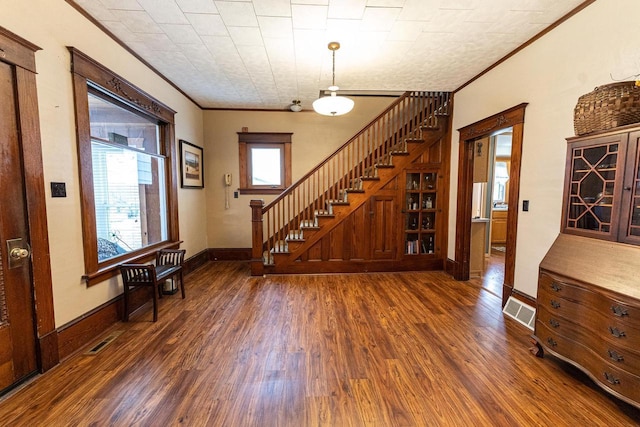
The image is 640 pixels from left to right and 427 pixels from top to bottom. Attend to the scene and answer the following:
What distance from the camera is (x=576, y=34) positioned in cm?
231

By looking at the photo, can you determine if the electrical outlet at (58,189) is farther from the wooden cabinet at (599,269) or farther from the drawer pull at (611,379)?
the drawer pull at (611,379)

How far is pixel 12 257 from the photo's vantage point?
6.00 feet

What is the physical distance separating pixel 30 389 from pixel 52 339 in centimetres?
34

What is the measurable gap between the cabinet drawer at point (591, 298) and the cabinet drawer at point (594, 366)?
28 cm

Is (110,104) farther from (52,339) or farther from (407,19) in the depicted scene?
(407,19)

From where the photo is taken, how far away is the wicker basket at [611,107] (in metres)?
1.71

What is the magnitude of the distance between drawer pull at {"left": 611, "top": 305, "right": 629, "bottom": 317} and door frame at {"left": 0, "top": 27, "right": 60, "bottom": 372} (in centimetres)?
394

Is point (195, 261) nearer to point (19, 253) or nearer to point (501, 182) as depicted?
point (19, 253)

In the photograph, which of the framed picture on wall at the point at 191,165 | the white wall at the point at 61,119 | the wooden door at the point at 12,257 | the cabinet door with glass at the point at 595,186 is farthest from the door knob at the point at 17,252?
the cabinet door with glass at the point at 595,186

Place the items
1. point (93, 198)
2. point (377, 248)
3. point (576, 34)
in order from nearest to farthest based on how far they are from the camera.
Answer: point (576, 34) → point (93, 198) → point (377, 248)

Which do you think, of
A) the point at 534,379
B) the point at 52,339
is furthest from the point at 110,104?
the point at 534,379

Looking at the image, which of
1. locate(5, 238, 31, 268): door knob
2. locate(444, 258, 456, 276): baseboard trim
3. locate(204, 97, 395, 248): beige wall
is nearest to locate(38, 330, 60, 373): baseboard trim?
locate(5, 238, 31, 268): door knob

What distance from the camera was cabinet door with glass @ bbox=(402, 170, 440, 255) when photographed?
14.7 feet

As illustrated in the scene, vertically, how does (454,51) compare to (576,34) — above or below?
above
